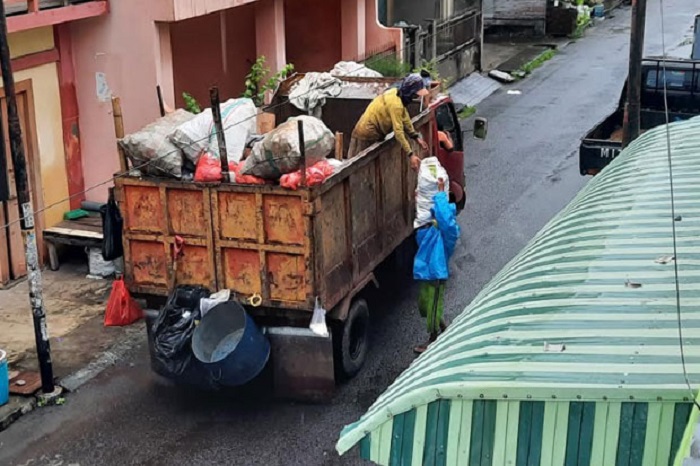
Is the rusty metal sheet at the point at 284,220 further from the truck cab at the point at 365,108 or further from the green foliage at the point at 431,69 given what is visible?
the green foliage at the point at 431,69

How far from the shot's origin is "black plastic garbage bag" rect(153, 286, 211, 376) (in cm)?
852

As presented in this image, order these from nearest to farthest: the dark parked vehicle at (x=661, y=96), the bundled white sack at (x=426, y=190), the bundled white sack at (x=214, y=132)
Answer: the bundled white sack at (x=214, y=132) < the bundled white sack at (x=426, y=190) < the dark parked vehicle at (x=661, y=96)

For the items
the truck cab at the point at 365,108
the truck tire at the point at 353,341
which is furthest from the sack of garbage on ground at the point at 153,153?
the truck cab at the point at 365,108

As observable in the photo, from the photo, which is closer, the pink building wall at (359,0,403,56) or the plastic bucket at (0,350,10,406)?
the plastic bucket at (0,350,10,406)

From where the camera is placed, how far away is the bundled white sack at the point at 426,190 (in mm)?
9656

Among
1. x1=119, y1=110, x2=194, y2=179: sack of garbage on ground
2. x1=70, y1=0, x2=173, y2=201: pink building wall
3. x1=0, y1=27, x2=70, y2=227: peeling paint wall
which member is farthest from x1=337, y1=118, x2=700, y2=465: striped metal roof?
x1=0, y1=27, x2=70, y2=227: peeling paint wall

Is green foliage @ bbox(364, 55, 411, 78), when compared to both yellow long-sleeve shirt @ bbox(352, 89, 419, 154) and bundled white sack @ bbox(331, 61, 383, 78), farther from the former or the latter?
yellow long-sleeve shirt @ bbox(352, 89, 419, 154)

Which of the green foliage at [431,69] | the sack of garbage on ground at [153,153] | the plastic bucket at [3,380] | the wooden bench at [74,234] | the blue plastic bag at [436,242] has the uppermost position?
the sack of garbage on ground at [153,153]

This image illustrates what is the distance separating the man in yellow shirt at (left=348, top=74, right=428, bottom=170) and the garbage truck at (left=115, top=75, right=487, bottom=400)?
0.49 metres

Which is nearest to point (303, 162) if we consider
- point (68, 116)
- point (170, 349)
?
point (170, 349)

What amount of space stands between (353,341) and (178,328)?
1.78 meters

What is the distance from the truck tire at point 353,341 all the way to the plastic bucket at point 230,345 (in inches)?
30.4

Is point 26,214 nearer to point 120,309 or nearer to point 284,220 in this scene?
point 120,309

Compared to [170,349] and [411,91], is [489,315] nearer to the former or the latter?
[170,349]
